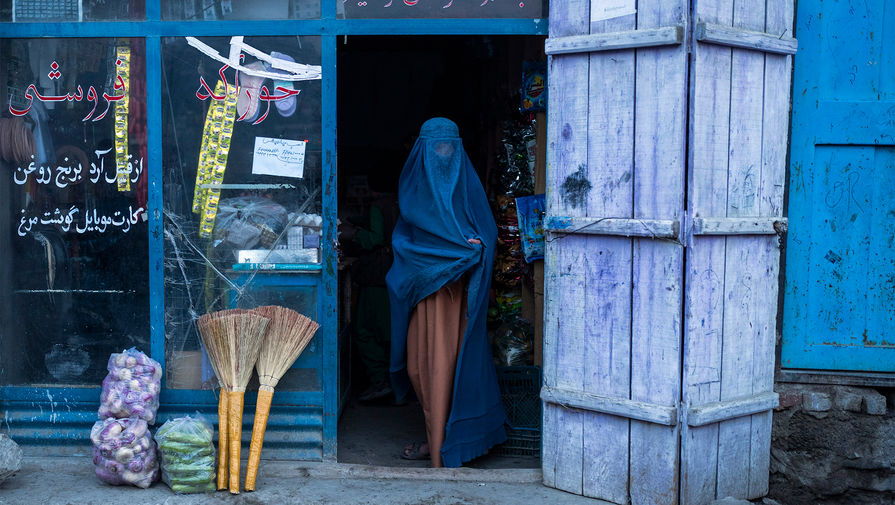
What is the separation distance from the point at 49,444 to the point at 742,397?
12.2 ft

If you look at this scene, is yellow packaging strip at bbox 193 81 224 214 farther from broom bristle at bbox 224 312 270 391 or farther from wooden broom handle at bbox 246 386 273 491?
wooden broom handle at bbox 246 386 273 491

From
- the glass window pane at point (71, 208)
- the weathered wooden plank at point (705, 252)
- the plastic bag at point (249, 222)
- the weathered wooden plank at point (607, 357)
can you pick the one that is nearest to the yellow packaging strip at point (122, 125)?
the glass window pane at point (71, 208)

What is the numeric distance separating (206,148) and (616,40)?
2212 millimetres

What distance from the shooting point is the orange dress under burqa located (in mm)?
4391

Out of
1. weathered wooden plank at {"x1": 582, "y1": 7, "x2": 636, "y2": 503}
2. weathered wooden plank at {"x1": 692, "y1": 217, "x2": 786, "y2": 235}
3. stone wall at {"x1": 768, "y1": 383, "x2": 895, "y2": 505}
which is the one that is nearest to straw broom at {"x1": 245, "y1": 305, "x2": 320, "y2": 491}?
weathered wooden plank at {"x1": 582, "y1": 7, "x2": 636, "y2": 503}

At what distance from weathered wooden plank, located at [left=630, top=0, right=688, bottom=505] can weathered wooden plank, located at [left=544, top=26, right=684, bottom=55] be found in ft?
0.17

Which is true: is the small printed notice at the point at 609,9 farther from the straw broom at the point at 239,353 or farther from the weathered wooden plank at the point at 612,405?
the straw broom at the point at 239,353

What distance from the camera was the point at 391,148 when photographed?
7.57 meters

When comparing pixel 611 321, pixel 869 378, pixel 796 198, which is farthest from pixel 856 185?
pixel 611 321

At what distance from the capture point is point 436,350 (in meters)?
4.40

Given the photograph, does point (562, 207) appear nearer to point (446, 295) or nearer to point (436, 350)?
point (446, 295)

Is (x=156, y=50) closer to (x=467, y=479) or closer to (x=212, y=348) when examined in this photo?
(x=212, y=348)

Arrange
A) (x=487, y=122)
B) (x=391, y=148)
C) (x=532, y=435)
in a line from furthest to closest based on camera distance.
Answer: (x=391, y=148)
(x=487, y=122)
(x=532, y=435)

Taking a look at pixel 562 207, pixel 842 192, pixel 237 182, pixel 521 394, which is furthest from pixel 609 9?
pixel 521 394
